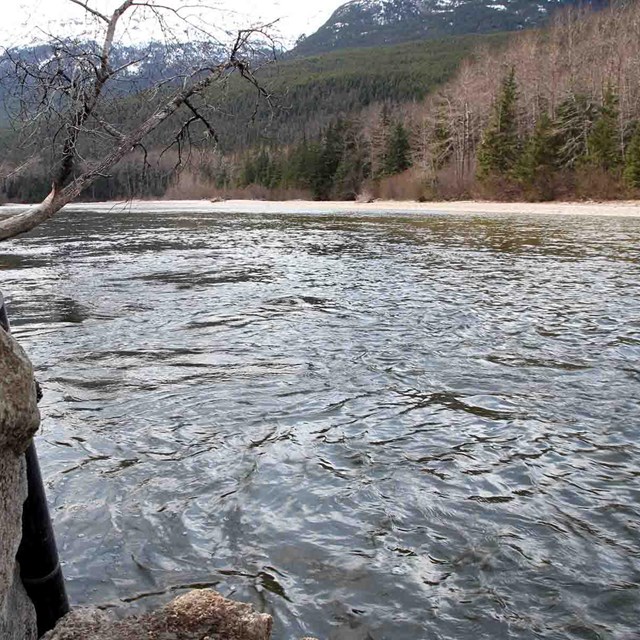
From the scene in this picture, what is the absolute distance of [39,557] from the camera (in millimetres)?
3229

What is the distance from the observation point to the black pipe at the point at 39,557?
10.3 ft

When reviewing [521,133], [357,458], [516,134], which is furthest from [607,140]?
[357,458]

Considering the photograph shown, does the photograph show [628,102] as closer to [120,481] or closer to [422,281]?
[422,281]

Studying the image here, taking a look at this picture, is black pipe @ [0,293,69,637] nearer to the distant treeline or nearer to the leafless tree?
the leafless tree

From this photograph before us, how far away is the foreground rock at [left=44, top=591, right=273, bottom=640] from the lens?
3162mm

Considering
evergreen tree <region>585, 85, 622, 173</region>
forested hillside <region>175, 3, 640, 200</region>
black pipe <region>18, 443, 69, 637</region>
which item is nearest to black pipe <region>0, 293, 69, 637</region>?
black pipe <region>18, 443, 69, 637</region>

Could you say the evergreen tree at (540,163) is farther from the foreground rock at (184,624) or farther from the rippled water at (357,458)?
the foreground rock at (184,624)

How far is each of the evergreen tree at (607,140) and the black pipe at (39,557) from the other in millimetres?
61609

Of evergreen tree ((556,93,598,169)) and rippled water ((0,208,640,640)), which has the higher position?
evergreen tree ((556,93,598,169))

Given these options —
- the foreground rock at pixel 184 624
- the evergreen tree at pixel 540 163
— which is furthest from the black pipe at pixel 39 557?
the evergreen tree at pixel 540 163

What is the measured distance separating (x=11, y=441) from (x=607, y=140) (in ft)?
212

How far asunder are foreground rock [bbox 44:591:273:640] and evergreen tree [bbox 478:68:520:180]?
67.4 meters

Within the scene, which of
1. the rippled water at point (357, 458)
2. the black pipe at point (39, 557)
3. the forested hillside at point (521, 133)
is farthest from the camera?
the forested hillside at point (521, 133)

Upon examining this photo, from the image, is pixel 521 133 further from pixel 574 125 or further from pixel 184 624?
pixel 184 624
